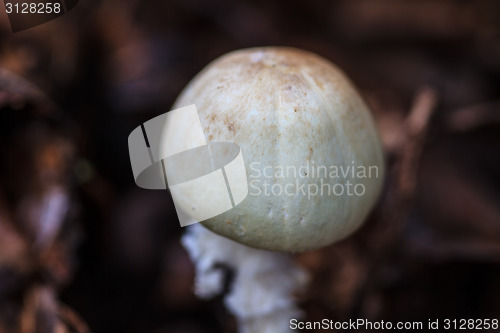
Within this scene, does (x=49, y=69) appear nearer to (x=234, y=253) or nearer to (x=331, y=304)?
(x=234, y=253)

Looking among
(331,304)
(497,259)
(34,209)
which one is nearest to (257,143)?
(331,304)

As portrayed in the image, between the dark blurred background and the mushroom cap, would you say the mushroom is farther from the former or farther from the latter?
the dark blurred background

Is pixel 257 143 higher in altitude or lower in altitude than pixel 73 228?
higher

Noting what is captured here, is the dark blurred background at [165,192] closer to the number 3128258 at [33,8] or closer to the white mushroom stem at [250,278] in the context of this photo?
the number 3128258 at [33,8]

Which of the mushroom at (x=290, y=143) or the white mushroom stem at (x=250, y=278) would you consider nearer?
the mushroom at (x=290, y=143)

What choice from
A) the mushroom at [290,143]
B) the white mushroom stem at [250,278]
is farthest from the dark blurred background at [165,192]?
the mushroom at [290,143]

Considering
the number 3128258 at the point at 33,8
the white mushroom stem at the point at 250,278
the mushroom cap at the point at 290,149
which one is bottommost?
the white mushroom stem at the point at 250,278

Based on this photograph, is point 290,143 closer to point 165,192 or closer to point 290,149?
point 290,149

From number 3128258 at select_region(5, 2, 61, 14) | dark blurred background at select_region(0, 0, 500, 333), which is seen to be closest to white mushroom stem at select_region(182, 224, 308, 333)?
dark blurred background at select_region(0, 0, 500, 333)
